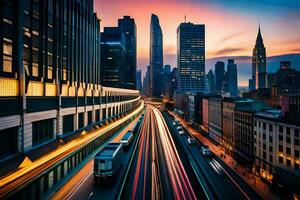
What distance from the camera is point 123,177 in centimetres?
3809

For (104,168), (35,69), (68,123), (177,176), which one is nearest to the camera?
(35,69)

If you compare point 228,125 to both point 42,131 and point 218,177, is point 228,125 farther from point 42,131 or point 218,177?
point 42,131

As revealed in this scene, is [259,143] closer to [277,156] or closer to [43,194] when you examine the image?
[277,156]

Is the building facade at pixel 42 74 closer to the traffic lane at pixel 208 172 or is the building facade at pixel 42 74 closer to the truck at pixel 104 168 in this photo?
the truck at pixel 104 168

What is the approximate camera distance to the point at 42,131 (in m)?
34.6

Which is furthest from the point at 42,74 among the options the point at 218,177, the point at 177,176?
the point at 218,177

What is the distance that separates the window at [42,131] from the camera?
32.4 metres

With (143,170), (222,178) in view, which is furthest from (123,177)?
(222,178)

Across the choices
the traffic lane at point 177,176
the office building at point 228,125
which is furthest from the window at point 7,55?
the office building at point 228,125

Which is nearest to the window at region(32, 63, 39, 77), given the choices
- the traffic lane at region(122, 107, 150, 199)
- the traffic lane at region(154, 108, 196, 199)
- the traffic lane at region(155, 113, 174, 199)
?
the traffic lane at region(122, 107, 150, 199)

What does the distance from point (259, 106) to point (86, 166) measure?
5782 centimetres

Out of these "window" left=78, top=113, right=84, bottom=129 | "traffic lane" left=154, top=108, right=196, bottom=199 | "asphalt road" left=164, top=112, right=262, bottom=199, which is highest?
"window" left=78, top=113, right=84, bottom=129

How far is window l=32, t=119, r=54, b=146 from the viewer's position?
32375 mm

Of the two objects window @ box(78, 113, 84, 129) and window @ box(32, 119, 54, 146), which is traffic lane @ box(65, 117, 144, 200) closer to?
window @ box(32, 119, 54, 146)
